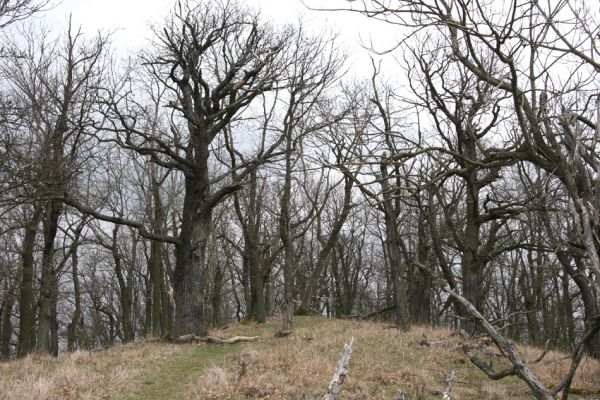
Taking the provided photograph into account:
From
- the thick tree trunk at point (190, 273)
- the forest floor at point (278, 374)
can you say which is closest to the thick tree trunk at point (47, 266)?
the thick tree trunk at point (190, 273)

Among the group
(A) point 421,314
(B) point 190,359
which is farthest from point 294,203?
(B) point 190,359

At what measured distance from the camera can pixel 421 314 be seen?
25.9 m

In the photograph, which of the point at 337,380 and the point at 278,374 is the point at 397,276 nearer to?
the point at 278,374

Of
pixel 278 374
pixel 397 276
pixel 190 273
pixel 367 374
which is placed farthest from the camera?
pixel 397 276

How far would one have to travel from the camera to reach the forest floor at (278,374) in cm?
754

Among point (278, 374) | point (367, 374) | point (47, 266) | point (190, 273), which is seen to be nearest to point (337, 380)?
point (278, 374)

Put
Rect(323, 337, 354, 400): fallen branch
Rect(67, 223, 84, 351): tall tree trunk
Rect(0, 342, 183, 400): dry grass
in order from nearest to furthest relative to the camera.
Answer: Rect(323, 337, 354, 400): fallen branch < Rect(0, 342, 183, 400): dry grass < Rect(67, 223, 84, 351): tall tree trunk

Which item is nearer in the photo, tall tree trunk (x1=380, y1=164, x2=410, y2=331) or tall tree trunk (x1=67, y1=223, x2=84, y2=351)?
tall tree trunk (x1=380, y1=164, x2=410, y2=331)

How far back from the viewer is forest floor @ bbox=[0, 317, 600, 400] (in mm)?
7539

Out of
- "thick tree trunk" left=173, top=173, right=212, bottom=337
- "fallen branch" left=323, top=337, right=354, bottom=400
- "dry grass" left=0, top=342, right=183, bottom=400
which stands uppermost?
"thick tree trunk" left=173, top=173, right=212, bottom=337

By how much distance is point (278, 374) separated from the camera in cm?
841

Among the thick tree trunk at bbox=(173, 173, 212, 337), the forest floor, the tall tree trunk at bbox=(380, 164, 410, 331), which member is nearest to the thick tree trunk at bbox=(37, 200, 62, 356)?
the thick tree trunk at bbox=(173, 173, 212, 337)

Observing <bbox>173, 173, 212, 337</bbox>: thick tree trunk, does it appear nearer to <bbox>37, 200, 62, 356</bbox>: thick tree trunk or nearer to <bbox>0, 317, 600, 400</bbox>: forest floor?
<bbox>0, 317, 600, 400</bbox>: forest floor

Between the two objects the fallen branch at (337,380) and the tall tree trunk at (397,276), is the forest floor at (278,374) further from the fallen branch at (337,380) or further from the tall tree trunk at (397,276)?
the tall tree trunk at (397,276)
